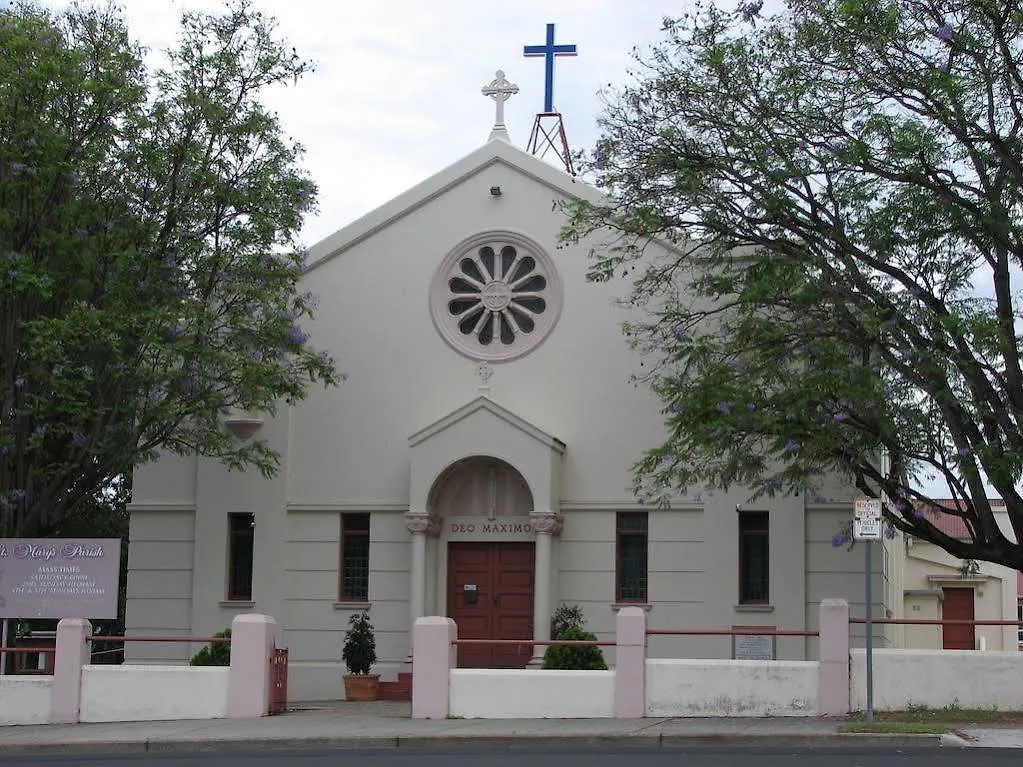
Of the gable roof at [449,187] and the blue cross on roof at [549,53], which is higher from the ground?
the blue cross on roof at [549,53]

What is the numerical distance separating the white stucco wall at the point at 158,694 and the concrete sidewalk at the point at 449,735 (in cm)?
46

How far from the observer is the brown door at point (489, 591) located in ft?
82.8

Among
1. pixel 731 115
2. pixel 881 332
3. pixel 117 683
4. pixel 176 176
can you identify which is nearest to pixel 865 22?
pixel 731 115

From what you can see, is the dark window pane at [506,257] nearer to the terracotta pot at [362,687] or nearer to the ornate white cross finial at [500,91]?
the ornate white cross finial at [500,91]

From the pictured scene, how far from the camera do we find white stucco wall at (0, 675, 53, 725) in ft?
67.2

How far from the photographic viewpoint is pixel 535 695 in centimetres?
1947

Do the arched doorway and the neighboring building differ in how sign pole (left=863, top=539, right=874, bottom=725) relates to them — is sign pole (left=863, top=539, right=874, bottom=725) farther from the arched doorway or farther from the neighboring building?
the neighboring building

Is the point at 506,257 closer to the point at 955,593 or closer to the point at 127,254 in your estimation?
the point at 127,254

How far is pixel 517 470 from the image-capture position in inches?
964

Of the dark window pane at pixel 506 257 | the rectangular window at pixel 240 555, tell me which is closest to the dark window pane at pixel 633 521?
the dark window pane at pixel 506 257

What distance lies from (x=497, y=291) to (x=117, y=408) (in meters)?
6.70

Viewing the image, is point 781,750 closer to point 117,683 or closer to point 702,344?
point 702,344

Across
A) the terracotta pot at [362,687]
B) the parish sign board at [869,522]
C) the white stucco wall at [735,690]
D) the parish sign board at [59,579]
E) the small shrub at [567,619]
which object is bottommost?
the terracotta pot at [362,687]

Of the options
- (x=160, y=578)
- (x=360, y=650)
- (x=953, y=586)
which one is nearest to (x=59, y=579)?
(x=160, y=578)
